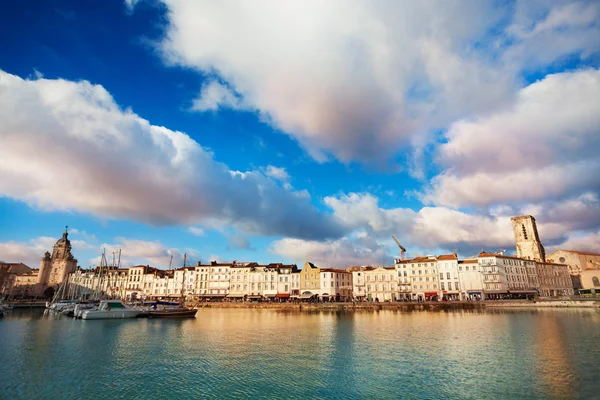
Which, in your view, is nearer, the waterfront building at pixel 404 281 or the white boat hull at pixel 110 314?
the white boat hull at pixel 110 314

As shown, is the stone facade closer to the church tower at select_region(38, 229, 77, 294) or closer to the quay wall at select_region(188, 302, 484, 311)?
the quay wall at select_region(188, 302, 484, 311)

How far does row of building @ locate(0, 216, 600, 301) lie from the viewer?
3538 inches

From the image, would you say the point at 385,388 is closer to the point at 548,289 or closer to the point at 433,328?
the point at 433,328

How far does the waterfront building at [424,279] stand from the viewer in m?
91.8

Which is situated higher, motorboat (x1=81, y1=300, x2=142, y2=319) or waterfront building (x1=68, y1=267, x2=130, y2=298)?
waterfront building (x1=68, y1=267, x2=130, y2=298)

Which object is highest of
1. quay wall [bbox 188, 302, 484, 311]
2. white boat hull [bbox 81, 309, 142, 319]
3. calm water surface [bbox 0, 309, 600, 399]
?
quay wall [bbox 188, 302, 484, 311]

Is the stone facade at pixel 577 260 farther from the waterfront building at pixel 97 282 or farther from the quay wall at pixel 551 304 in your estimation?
the waterfront building at pixel 97 282

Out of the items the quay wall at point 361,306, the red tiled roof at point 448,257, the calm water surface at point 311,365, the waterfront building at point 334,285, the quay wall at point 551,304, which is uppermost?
the red tiled roof at point 448,257

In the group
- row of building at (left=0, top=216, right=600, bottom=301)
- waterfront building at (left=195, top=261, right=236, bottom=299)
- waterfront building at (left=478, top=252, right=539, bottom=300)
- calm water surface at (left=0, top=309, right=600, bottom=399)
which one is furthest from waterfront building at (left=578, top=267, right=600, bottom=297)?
waterfront building at (left=195, top=261, right=236, bottom=299)

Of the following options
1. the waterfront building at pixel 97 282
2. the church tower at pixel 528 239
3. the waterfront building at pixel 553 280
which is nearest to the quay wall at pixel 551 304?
the waterfront building at pixel 553 280

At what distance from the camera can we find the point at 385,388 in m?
19.6

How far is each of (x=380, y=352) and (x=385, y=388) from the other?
367 inches

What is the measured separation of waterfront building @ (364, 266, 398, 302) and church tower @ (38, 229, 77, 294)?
12244cm

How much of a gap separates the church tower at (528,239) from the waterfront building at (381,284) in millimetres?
57078
